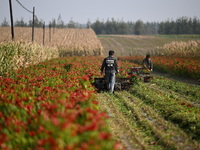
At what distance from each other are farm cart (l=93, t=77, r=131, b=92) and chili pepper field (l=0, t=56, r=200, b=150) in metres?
0.37

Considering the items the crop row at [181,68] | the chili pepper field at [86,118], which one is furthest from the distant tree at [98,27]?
the chili pepper field at [86,118]

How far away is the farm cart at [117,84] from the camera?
39.1 feet

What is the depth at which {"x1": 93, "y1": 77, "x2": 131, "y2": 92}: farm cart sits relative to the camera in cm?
1192

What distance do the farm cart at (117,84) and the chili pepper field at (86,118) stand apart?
37 centimetres

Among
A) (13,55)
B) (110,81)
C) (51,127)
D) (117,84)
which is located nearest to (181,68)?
(117,84)

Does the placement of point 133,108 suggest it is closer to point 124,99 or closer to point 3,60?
point 124,99

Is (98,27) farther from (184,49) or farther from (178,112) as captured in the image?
(178,112)

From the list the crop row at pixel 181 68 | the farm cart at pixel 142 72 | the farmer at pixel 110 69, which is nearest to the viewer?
the farmer at pixel 110 69

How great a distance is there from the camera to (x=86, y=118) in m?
3.36

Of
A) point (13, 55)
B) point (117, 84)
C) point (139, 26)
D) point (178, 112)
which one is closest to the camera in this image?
point (178, 112)

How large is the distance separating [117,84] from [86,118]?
30.1 ft

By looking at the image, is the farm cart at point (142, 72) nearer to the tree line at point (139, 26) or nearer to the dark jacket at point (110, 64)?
the dark jacket at point (110, 64)

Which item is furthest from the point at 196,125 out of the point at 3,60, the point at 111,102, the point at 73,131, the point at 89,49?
the point at 89,49

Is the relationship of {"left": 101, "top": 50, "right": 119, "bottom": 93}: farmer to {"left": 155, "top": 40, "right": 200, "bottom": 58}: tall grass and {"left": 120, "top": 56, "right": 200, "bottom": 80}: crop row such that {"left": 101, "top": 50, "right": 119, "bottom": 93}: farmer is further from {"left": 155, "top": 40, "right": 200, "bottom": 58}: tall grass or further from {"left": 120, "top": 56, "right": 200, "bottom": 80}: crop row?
{"left": 155, "top": 40, "right": 200, "bottom": 58}: tall grass
